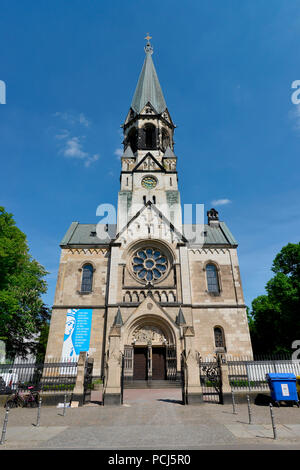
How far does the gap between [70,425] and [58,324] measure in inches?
655

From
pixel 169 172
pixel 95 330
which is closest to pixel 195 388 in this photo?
pixel 95 330

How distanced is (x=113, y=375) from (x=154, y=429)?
5680 mm

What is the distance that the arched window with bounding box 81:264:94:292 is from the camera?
25875 mm

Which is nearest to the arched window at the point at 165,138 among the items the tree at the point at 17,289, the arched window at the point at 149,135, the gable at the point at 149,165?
the arched window at the point at 149,135

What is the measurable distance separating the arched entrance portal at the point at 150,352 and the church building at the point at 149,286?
0.26 ft

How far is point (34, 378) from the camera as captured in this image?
603 inches

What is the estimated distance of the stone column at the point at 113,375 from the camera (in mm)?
12234

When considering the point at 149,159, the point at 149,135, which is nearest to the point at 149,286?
the point at 149,159

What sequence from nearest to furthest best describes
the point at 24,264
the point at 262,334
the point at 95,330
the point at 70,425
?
1. the point at 70,425
2. the point at 95,330
3. the point at 24,264
4. the point at 262,334

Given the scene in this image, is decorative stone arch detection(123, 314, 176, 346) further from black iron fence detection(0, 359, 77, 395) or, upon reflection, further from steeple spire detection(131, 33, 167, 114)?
steeple spire detection(131, 33, 167, 114)

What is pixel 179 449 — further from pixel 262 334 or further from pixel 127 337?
pixel 262 334

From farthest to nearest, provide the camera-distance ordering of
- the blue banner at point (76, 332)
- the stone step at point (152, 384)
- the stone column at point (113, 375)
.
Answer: the blue banner at point (76, 332) → the stone step at point (152, 384) → the stone column at point (113, 375)

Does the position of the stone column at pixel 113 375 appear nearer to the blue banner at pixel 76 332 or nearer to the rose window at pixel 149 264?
the blue banner at pixel 76 332

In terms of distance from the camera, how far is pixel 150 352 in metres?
21.8
